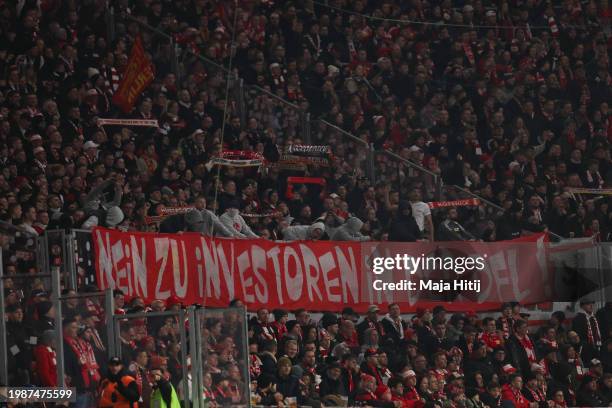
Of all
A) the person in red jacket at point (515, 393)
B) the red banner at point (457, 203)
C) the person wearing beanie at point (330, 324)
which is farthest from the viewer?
the red banner at point (457, 203)

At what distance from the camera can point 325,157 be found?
62.1 feet

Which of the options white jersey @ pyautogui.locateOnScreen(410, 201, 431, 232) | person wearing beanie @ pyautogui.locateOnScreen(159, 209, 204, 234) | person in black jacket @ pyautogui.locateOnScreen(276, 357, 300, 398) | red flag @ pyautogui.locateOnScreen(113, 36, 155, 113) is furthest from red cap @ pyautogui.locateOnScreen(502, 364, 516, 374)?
red flag @ pyautogui.locateOnScreen(113, 36, 155, 113)

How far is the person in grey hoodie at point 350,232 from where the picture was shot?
17.3 meters

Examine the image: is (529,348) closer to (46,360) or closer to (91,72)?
(91,72)

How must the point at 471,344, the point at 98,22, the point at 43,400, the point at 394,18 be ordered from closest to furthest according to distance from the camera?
1. the point at 43,400
2. the point at 471,344
3. the point at 98,22
4. the point at 394,18

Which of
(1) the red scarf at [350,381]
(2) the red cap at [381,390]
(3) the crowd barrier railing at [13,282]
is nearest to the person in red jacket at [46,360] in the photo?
(3) the crowd barrier railing at [13,282]

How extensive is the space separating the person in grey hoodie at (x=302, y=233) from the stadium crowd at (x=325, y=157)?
0.09ft

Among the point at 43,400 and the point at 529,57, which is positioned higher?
the point at 529,57

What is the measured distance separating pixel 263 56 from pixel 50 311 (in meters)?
9.29

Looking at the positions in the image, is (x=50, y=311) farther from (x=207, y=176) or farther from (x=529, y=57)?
(x=529, y=57)

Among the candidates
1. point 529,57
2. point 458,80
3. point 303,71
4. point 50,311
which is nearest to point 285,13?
point 303,71

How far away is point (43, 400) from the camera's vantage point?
1178 centimetres

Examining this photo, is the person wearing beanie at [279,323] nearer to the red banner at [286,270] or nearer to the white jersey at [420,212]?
the red banner at [286,270]

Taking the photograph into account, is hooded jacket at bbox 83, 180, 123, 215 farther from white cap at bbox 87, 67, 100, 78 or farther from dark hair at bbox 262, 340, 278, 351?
white cap at bbox 87, 67, 100, 78
